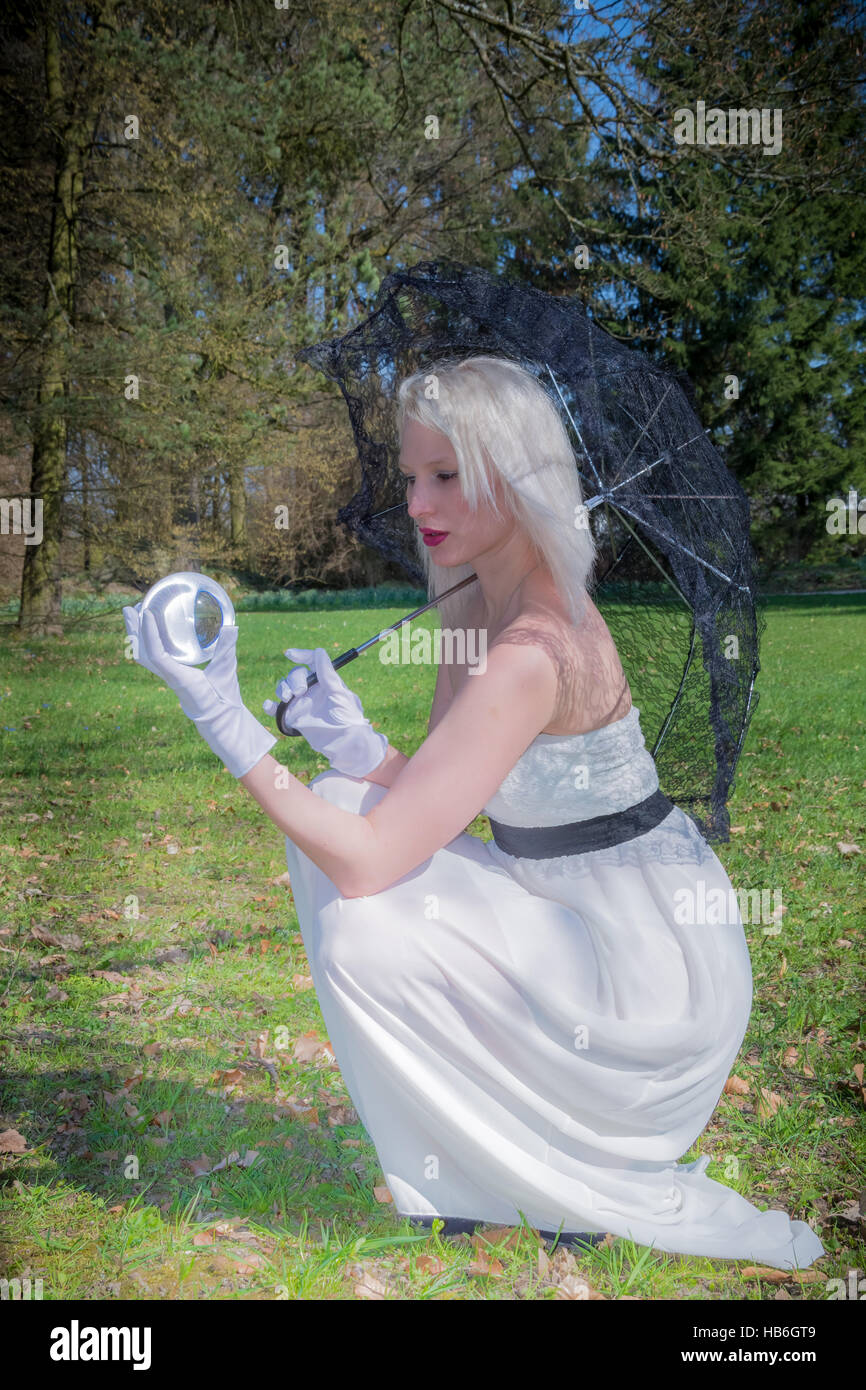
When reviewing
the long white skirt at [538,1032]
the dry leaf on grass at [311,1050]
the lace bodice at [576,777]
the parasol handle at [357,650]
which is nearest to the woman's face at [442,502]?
the parasol handle at [357,650]

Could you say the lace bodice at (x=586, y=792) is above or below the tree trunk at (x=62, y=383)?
below

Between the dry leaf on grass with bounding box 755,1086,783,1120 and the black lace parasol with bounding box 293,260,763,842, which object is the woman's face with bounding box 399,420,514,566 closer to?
the black lace parasol with bounding box 293,260,763,842

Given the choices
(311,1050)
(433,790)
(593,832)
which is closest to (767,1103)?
(593,832)

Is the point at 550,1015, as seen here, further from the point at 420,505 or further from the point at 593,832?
the point at 420,505

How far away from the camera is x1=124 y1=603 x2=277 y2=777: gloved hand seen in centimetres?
179

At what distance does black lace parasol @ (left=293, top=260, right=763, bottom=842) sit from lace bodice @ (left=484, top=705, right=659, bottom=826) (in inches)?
6.3

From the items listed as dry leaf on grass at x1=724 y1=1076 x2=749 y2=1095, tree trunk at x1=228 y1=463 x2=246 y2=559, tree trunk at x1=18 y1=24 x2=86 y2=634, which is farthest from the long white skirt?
tree trunk at x1=228 y1=463 x2=246 y2=559

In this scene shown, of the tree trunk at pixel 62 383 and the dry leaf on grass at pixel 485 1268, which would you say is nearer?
the dry leaf on grass at pixel 485 1268

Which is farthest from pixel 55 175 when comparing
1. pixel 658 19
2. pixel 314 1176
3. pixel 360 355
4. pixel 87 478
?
pixel 314 1176

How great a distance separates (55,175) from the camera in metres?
12.1

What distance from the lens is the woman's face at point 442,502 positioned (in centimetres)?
209

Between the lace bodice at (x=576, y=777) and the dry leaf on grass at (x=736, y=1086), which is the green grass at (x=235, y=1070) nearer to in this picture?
the dry leaf on grass at (x=736, y=1086)

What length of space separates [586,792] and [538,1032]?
49cm

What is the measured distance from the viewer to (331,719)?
7.32 ft
